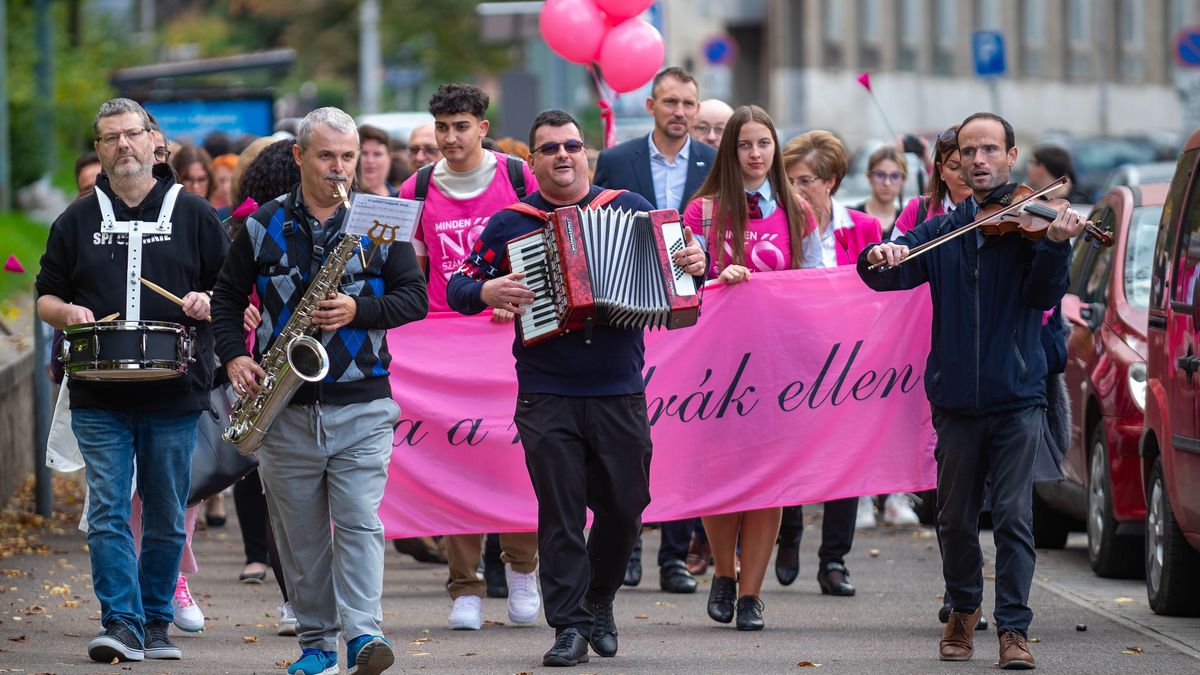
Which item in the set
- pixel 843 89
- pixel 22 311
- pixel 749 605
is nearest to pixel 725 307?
pixel 749 605

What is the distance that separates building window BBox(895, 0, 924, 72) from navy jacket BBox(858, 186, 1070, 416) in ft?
162

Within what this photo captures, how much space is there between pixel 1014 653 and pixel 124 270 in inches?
140

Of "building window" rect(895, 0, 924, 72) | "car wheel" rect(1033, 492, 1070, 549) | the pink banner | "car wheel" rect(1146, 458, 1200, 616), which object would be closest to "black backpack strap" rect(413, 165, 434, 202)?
the pink banner

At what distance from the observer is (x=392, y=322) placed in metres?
7.52

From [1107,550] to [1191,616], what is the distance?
1.40m

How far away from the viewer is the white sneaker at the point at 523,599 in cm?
938

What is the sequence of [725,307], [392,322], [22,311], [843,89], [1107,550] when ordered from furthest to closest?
[843,89]
[22,311]
[1107,550]
[725,307]
[392,322]

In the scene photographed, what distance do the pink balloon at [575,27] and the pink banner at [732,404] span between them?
4.19 metres

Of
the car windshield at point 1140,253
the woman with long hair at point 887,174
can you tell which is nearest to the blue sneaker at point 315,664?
the car windshield at point 1140,253

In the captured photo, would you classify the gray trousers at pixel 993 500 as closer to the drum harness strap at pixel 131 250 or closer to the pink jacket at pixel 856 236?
the pink jacket at pixel 856 236

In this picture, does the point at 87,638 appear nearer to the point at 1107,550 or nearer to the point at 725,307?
the point at 725,307

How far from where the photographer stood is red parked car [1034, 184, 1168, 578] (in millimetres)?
10328

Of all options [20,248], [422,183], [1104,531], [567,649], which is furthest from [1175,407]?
[20,248]

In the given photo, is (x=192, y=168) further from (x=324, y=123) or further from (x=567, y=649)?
(x=567, y=649)
